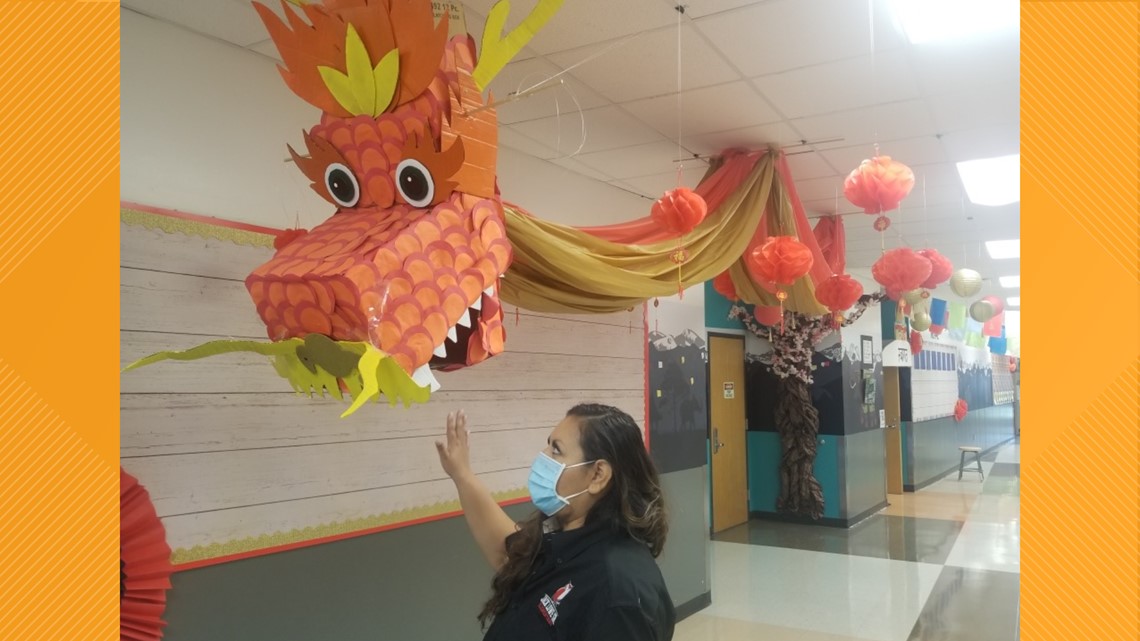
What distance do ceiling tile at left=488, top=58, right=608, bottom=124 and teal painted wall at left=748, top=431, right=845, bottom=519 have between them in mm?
5189

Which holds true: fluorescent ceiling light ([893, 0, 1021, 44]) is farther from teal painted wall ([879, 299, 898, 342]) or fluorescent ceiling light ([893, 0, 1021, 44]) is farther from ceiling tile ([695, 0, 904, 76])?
teal painted wall ([879, 299, 898, 342])

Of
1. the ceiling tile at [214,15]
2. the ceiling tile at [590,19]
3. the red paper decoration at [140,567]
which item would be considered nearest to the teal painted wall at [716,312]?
the ceiling tile at [590,19]

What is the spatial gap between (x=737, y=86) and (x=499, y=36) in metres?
1.75

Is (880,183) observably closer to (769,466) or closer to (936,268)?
(936,268)

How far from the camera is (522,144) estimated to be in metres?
3.46

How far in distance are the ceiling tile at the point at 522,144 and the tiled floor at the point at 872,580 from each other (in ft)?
9.21

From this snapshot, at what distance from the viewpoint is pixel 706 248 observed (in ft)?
10.2

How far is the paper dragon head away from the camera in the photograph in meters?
1.29

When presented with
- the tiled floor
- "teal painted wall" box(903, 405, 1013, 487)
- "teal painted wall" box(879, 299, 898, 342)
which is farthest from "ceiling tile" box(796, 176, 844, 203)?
"teal painted wall" box(903, 405, 1013, 487)

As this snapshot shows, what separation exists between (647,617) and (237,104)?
2066 millimetres

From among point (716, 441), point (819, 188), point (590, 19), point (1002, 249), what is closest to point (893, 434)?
point (1002, 249)

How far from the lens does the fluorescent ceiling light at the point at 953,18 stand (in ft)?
7.77

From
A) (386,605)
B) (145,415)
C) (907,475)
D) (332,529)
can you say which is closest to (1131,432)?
(145,415)

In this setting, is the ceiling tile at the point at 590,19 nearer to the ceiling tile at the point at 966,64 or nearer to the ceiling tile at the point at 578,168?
the ceiling tile at the point at 966,64
